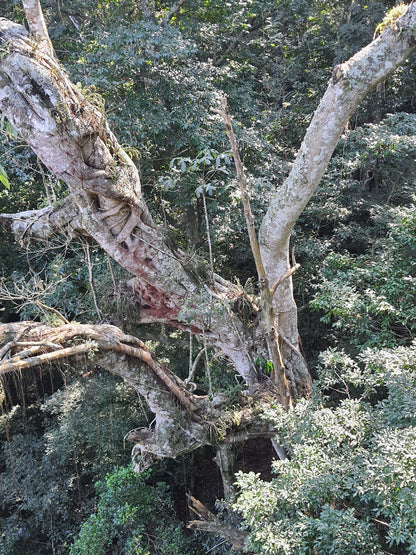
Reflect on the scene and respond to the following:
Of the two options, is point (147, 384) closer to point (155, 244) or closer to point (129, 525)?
point (155, 244)

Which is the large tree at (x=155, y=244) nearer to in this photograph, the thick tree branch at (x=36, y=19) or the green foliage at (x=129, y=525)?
the thick tree branch at (x=36, y=19)

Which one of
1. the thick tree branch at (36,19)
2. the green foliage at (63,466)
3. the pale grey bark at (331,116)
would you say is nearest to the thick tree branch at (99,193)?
the thick tree branch at (36,19)

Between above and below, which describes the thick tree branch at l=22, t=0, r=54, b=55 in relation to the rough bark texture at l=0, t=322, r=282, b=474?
above

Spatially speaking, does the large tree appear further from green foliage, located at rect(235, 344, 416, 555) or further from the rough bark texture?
green foliage, located at rect(235, 344, 416, 555)

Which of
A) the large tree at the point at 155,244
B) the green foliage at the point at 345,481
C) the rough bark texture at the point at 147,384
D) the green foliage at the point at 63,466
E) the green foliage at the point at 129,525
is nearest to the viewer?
the green foliage at the point at 345,481

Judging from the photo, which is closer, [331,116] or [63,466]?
[331,116]

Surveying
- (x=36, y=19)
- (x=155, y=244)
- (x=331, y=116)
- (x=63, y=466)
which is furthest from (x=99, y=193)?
(x=63, y=466)

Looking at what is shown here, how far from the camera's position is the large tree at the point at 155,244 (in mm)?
3459

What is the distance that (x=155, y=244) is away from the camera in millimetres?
4449

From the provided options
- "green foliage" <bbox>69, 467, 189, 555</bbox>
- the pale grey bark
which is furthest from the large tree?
"green foliage" <bbox>69, 467, 189, 555</bbox>

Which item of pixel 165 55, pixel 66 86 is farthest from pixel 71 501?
pixel 165 55

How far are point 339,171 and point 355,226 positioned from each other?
37.8 inches

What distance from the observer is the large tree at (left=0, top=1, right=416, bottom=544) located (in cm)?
346

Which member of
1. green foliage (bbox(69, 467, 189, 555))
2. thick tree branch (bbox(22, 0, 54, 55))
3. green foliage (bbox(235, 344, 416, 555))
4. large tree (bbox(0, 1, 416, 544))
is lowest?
green foliage (bbox(69, 467, 189, 555))
